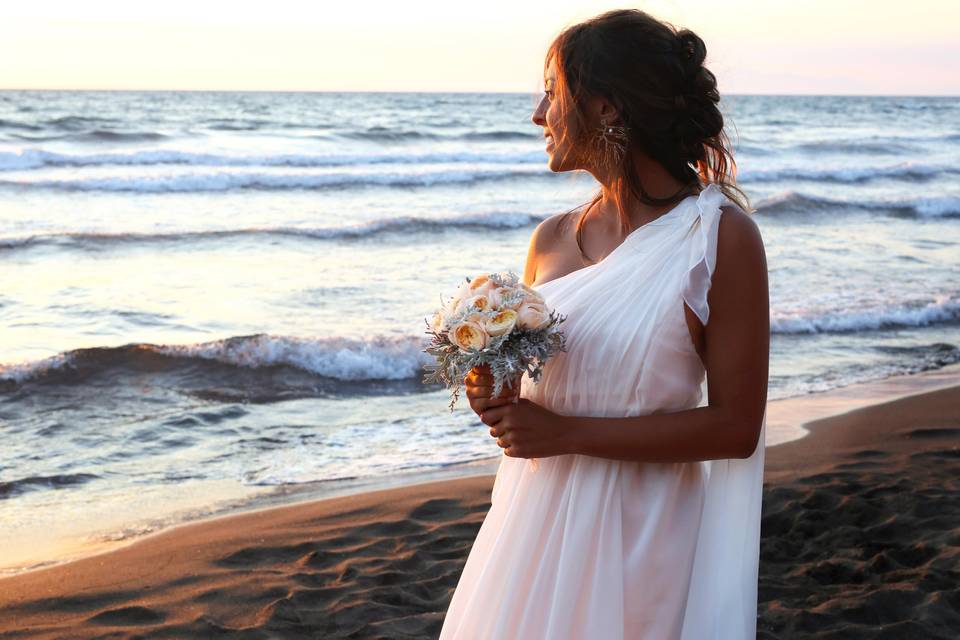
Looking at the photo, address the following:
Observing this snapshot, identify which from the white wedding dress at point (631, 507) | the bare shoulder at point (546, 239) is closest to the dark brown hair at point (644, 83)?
the white wedding dress at point (631, 507)

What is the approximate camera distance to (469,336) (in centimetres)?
219

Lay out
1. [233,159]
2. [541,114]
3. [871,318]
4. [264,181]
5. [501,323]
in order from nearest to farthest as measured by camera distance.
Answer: [501,323], [541,114], [871,318], [264,181], [233,159]

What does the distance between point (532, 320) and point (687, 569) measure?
2.22 ft

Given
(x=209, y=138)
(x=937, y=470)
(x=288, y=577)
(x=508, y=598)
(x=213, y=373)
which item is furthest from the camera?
(x=209, y=138)

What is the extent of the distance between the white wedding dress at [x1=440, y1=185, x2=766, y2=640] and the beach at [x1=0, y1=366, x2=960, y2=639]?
7.72 feet

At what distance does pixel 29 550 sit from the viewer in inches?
224

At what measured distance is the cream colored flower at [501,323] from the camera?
215 centimetres

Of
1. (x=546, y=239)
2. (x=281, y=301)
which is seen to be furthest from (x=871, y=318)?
(x=546, y=239)

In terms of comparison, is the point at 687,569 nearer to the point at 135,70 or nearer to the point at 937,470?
the point at 937,470

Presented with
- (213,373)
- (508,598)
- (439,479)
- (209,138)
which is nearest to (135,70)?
(209,138)

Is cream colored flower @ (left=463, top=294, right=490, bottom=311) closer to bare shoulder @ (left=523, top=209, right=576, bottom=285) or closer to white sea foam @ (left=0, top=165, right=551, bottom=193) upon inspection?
bare shoulder @ (left=523, top=209, right=576, bottom=285)

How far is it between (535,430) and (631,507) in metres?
0.30

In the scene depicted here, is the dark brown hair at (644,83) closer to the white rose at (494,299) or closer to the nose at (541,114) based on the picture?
the nose at (541,114)

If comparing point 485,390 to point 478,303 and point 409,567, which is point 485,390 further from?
point 409,567
